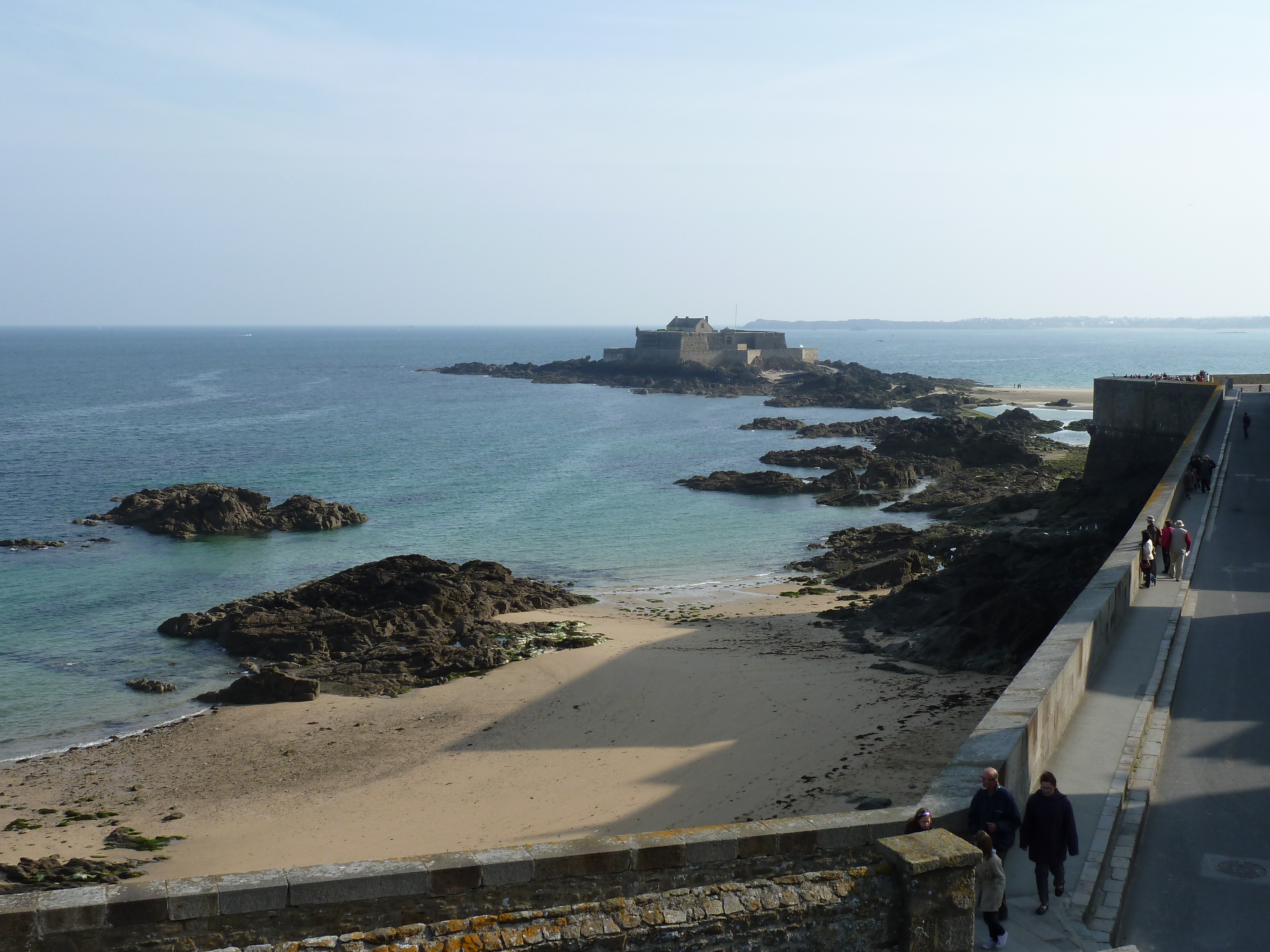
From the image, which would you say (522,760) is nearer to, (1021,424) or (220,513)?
(220,513)

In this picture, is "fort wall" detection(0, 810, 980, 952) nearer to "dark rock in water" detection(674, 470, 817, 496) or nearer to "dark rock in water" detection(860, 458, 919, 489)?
"dark rock in water" detection(674, 470, 817, 496)

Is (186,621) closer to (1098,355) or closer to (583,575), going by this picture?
(583,575)

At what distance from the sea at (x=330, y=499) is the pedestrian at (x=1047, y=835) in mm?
15574

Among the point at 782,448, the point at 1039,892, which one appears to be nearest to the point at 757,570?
the point at 1039,892

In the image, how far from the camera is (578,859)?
539cm

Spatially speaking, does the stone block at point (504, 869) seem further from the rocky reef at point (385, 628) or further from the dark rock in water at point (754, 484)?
the dark rock in water at point (754, 484)

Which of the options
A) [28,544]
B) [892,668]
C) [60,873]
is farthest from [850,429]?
[60,873]

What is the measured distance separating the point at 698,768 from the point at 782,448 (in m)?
44.6

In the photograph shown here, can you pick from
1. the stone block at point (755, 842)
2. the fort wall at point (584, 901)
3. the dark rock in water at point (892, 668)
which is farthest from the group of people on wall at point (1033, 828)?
the dark rock in water at point (892, 668)

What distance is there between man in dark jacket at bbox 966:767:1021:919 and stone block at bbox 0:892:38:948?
16.2ft

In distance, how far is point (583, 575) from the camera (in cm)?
2994

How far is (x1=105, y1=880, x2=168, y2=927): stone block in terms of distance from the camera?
4.88 meters

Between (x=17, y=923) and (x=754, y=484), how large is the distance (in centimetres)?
3992

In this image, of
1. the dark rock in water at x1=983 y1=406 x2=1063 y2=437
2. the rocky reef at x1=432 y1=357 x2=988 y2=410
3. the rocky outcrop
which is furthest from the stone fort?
the rocky outcrop
